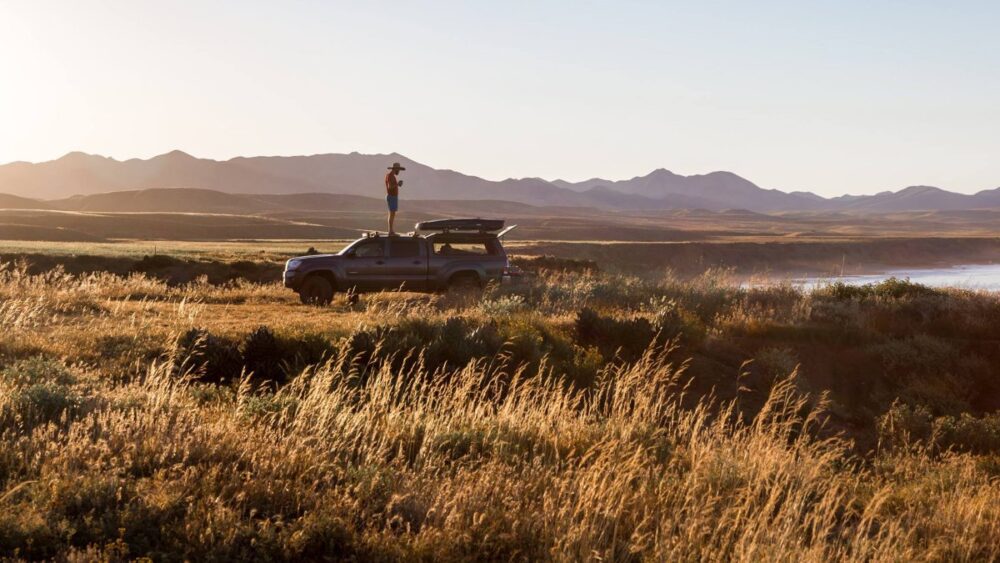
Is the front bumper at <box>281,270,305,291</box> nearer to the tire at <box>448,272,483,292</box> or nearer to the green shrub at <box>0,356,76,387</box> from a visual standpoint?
the tire at <box>448,272,483,292</box>

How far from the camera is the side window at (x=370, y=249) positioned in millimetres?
21688

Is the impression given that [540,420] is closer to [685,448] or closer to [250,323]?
[685,448]

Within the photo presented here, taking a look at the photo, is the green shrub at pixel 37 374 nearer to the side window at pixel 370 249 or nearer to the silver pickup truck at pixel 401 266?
the silver pickup truck at pixel 401 266

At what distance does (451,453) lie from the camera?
8352 millimetres

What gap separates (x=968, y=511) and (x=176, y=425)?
6902 mm

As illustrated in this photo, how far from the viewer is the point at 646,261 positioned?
58.2 meters

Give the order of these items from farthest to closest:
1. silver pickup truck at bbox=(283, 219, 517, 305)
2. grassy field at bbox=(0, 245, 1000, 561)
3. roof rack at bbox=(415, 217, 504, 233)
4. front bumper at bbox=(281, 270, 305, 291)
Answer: roof rack at bbox=(415, 217, 504, 233) → silver pickup truck at bbox=(283, 219, 517, 305) → front bumper at bbox=(281, 270, 305, 291) → grassy field at bbox=(0, 245, 1000, 561)

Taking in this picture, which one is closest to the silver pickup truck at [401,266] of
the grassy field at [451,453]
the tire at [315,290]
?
the tire at [315,290]

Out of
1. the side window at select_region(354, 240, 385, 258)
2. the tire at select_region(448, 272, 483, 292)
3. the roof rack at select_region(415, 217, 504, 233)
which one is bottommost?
the tire at select_region(448, 272, 483, 292)

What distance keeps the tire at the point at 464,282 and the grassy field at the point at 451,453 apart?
3989 millimetres

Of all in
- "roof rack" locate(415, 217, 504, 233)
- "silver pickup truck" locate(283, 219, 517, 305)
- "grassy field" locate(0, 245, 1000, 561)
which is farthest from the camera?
"roof rack" locate(415, 217, 504, 233)

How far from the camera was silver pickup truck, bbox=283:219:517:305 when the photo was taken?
2141cm

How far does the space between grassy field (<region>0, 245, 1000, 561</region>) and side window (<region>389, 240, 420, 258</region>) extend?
161 inches

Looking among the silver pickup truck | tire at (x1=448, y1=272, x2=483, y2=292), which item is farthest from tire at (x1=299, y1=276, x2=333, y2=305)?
tire at (x1=448, y1=272, x2=483, y2=292)
